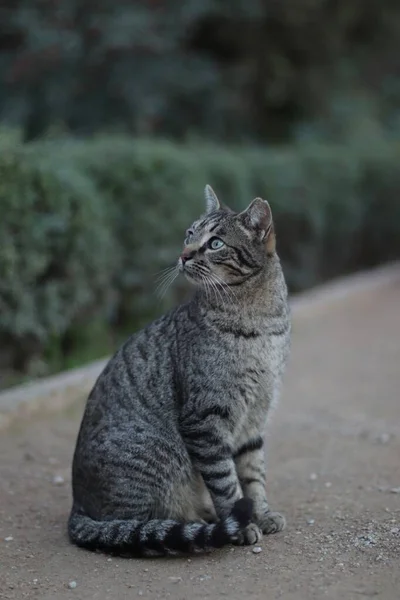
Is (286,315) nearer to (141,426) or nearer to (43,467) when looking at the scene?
(141,426)

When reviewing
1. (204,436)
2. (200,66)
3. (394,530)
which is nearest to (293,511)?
(394,530)

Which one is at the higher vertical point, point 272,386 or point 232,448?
point 272,386

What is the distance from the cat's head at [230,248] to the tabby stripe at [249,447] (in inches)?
32.2

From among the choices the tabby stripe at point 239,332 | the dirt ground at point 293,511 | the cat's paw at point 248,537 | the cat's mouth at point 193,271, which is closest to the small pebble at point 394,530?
the dirt ground at point 293,511

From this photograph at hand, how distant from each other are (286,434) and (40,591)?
9.30 ft

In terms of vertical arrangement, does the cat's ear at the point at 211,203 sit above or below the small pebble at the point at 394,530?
above

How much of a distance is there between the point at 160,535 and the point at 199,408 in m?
0.61

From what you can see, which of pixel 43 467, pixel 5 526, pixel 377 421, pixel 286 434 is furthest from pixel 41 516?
pixel 377 421

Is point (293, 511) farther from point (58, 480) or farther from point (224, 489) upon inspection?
point (58, 480)

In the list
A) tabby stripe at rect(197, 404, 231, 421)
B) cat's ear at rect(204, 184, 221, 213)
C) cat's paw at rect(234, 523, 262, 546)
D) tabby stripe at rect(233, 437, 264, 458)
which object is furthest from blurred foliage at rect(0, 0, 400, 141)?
cat's paw at rect(234, 523, 262, 546)

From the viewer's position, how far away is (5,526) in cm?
446

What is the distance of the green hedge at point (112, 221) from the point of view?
661 centimetres

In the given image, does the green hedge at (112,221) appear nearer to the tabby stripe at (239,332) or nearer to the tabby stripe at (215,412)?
the tabby stripe at (239,332)

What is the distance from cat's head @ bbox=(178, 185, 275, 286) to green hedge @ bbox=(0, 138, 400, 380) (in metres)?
2.50
